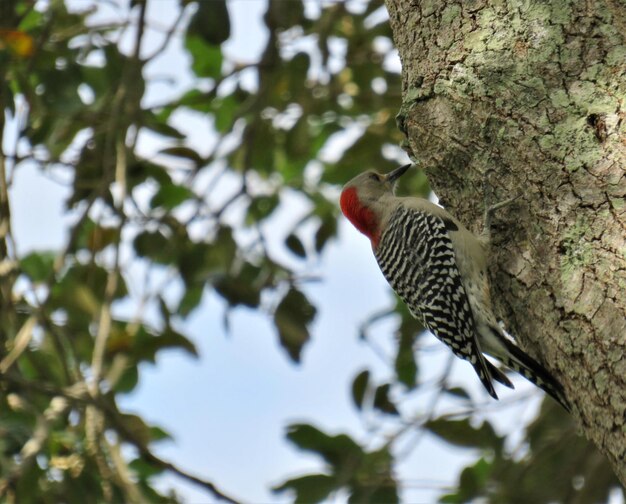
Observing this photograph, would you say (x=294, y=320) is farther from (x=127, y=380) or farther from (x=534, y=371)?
(x=534, y=371)

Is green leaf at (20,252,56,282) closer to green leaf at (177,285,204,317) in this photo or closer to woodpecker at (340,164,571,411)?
green leaf at (177,285,204,317)

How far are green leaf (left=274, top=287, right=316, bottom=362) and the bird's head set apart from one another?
53 centimetres

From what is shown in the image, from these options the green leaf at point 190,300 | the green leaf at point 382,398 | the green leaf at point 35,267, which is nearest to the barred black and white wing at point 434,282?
the green leaf at point 382,398

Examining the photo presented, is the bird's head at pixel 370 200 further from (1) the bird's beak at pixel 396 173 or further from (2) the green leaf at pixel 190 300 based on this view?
(2) the green leaf at pixel 190 300

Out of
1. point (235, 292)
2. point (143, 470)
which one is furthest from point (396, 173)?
point (143, 470)

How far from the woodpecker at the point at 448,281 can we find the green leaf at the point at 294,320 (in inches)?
20.2

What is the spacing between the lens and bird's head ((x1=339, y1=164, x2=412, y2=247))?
553 centimetres

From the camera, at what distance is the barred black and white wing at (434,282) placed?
172 inches

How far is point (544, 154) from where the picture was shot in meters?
3.31

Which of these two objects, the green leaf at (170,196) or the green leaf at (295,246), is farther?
the green leaf at (295,246)

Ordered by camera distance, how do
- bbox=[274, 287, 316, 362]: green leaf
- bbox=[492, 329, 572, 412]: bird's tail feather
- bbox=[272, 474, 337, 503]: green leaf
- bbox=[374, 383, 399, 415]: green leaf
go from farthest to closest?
bbox=[374, 383, 399, 415]: green leaf < bbox=[274, 287, 316, 362]: green leaf < bbox=[272, 474, 337, 503]: green leaf < bbox=[492, 329, 572, 412]: bird's tail feather

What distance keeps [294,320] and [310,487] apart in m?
0.93

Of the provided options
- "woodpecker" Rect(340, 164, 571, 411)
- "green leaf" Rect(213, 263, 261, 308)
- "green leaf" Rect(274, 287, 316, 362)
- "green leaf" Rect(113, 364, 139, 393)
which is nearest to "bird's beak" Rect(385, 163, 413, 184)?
"woodpecker" Rect(340, 164, 571, 411)

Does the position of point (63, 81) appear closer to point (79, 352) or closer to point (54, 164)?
point (54, 164)
